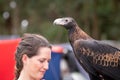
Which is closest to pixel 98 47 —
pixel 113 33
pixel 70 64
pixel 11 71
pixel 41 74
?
pixel 41 74

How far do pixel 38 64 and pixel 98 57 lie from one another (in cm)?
45

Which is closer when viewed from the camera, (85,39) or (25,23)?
(85,39)

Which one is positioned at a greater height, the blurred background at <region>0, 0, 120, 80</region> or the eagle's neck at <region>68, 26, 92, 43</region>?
the eagle's neck at <region>68, 26, 92, 43</region>

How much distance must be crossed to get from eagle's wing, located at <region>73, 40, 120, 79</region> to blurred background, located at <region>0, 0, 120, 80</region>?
31.7 feet

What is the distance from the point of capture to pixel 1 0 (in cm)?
2105

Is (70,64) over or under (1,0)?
under

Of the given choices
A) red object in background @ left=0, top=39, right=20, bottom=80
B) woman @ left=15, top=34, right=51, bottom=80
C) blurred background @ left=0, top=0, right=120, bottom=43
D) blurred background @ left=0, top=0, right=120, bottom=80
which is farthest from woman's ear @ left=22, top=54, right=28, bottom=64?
blurred background @ left=0, top=0, right=120, bottom=43

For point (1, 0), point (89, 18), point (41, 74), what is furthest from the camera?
point (1, 0)

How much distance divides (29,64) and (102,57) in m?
0.51

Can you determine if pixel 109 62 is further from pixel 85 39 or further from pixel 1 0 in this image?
pixel 1 0

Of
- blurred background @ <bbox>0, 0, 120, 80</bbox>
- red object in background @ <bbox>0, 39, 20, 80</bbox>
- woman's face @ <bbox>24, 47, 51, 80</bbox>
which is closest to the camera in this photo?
woman's face @ <bbox>24, 47, 51, 80</bbox>

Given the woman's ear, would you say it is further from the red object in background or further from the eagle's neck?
the red object in background

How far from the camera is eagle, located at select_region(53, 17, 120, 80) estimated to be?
3.64 metres

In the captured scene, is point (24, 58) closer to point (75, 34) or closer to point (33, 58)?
point (33, 58)
